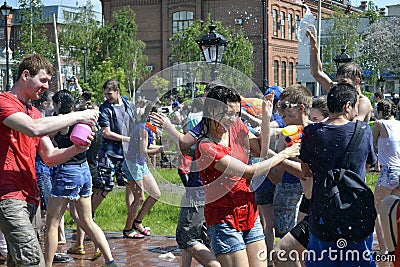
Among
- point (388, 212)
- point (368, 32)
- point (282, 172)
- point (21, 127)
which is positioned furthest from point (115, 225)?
point (368, 32)

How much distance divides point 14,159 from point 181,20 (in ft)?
176

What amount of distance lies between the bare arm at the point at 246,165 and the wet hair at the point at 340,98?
1.64ft

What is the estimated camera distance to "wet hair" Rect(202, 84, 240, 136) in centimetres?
489

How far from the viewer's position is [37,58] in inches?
189

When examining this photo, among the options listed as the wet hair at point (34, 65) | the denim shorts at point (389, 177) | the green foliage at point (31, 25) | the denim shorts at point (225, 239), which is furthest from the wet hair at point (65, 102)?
the green foliage at point (31, 25)

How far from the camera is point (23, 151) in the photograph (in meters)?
4.65

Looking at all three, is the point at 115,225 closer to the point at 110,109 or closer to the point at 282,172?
the point at 110,109

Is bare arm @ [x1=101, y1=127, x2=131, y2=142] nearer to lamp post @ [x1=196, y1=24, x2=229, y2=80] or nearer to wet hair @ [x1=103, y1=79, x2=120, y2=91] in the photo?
wet hair @ [x1=103, y1=79, x2=120, y2=91]

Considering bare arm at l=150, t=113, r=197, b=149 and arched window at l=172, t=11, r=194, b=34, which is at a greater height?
arched window at l=172, t=11, r=194, b=34

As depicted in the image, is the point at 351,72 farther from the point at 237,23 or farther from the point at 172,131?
the point at 237,23

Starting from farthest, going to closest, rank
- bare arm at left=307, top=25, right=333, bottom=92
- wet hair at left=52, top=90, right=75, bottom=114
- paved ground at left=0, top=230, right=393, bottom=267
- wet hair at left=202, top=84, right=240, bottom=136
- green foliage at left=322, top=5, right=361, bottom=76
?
green foliage at left=322, top=5, right=361, bottom=76 → paved ground at left=0, top=230, right=393, bottom=267 → wet hair at left=52, top=90, right=75, bottom=114 → bare arm at left=307, top=25, right=333, bottom=92 → wet hair at left=202, top=84, right=240, bottom=136

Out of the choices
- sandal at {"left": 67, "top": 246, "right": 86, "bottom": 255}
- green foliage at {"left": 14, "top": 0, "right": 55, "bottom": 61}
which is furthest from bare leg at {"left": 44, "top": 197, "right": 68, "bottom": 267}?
green foliage at {"left": 14, "top": 0, "right": 55, "bottom": 61}

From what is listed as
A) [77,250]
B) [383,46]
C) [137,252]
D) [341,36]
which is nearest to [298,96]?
[137,252]

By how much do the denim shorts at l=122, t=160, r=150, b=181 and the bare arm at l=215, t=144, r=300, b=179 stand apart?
3998 mm
